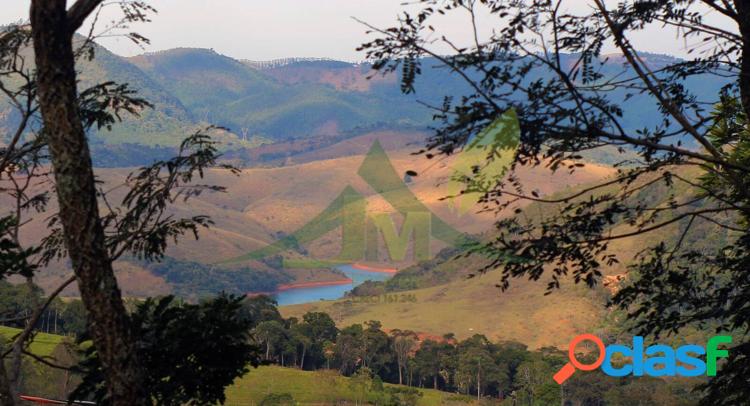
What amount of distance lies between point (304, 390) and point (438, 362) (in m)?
12.9

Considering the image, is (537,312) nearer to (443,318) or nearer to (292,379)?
(443,318)

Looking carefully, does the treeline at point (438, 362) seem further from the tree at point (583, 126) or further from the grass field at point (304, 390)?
the tree at point (583, 126)

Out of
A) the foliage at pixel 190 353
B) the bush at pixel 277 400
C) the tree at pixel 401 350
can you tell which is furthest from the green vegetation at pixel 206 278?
the foliage at pixel 190 353

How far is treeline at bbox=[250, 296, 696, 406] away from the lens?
6291 centimetres

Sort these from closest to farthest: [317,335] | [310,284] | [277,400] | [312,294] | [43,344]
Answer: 1. [277,400]
2. [43,344]
3. [317,335]
4. [312,294]
5. [310,284]

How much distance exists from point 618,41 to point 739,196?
3.07 meters

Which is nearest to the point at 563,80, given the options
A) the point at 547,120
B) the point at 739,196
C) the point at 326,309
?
the point at 547,120

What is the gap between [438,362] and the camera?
71.9 metres

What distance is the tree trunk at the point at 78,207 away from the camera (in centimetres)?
714

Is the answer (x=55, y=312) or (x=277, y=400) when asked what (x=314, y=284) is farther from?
(x=277, y=400)

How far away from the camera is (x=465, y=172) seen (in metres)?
9.18

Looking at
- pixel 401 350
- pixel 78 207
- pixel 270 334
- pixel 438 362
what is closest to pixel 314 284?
pixel 401 350


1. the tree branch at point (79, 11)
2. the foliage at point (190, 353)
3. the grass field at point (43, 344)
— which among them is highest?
the tree branch at point (79, 11)

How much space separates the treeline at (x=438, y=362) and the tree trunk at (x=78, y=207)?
56184 millimetres
